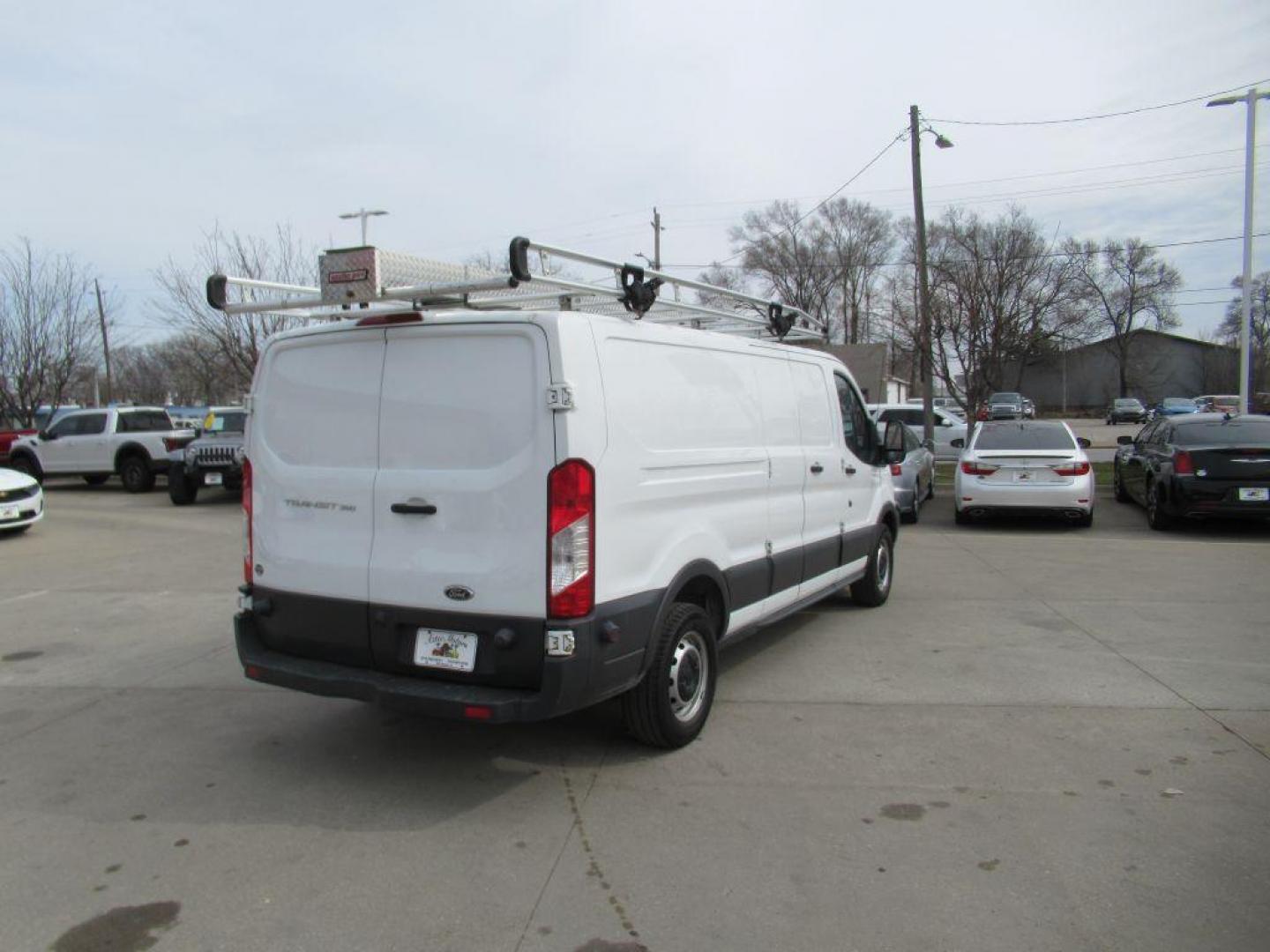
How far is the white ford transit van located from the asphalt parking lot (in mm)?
503

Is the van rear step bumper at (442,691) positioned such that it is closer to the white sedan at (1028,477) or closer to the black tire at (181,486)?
the white sedan at (1028,477)

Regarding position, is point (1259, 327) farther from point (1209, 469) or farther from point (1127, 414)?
point (1209, 469)

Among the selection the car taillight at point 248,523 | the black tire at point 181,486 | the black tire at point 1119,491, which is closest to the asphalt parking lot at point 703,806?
the car taillight at point 248,523

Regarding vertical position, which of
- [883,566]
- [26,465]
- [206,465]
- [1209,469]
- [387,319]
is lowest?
[883,566]

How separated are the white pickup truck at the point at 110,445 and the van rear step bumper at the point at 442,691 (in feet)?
57.1

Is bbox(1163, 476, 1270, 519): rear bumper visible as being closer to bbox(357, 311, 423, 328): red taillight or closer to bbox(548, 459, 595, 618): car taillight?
A: bbox(548, 459, 595, 618): car taillight

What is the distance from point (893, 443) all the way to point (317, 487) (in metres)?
4.87

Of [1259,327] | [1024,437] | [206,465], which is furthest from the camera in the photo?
[1259,327]

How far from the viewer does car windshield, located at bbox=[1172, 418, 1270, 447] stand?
1107cm

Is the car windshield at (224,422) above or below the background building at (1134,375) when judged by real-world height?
below

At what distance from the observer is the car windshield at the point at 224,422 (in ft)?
57.6

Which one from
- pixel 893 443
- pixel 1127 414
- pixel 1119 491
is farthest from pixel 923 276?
→ pixel 1127 414

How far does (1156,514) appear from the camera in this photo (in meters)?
12.0

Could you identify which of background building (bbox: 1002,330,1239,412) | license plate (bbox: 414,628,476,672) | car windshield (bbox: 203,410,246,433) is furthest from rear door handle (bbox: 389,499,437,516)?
background building (bbox: 1002,330,1239,412)
